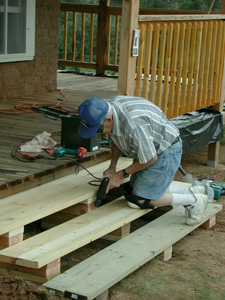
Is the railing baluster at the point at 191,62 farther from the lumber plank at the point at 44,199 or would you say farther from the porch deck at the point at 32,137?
the lumber plank at the point at 44,199

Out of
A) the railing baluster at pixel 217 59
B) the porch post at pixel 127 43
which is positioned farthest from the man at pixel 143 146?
the railing baluster at pixel 217 59

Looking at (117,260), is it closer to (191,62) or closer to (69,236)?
(69,236)

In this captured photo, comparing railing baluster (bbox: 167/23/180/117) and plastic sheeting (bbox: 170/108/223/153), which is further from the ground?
railing baluster (bbox: 167/23/180/117)

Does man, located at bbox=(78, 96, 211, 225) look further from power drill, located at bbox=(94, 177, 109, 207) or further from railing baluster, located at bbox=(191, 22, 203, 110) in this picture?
railing baluster, located at bbox=(191, 22, 203, 110)

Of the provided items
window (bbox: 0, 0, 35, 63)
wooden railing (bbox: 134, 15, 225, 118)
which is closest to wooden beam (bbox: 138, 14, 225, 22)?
wooden railing (bbox: 134, 15, 225, 118)

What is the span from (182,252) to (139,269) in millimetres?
626

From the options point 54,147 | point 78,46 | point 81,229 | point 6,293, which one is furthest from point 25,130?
point 78,46

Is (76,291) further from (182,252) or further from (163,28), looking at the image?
(163,28)

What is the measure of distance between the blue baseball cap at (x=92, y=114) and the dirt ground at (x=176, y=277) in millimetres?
1063

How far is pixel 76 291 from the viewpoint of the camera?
375cm

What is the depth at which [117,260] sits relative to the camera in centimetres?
431

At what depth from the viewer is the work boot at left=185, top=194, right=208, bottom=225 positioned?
5258 mm

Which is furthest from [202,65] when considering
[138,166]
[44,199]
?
[44,199]

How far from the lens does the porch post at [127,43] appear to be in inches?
227
